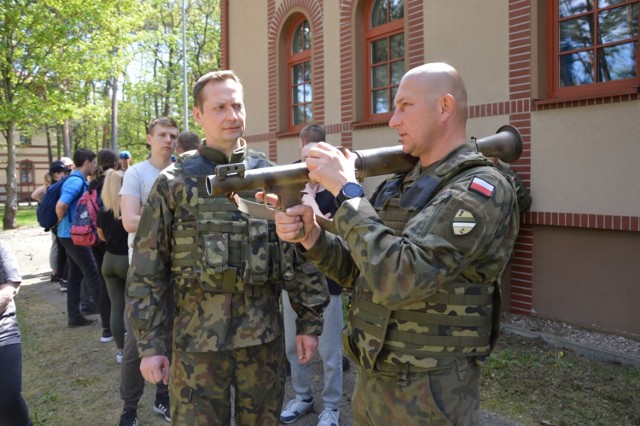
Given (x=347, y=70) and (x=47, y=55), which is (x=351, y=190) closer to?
(x=347, y=70)

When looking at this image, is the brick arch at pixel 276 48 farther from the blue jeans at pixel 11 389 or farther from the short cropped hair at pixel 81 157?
the blue jeans at pixel 11 389

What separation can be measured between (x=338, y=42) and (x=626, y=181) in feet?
17.5

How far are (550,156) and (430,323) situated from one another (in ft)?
15.3

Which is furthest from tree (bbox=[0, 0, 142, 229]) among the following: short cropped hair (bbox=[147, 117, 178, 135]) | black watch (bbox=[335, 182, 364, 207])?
black watch (bbox=[335, 182, 364, 207])

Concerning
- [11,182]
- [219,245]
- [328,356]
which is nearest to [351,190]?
[219,245]

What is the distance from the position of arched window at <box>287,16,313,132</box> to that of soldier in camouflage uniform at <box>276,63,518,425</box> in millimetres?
8307

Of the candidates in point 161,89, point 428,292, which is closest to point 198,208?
point 428,292

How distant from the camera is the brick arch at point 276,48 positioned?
9.53 metres

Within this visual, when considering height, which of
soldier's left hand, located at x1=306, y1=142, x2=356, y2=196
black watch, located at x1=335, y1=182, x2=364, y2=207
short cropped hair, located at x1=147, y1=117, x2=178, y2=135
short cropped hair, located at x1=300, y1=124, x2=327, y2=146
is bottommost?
black watch, located at x1=335, y1=182, x2=364, y2=207

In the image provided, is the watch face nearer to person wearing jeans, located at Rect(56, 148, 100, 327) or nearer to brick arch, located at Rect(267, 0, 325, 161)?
person wearing jeans, located at Rect(56, 148, 100, 327)

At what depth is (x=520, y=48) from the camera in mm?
6098

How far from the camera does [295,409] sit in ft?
13.4

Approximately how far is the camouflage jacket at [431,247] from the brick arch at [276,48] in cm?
780

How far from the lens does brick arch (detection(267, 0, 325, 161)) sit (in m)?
9.53
